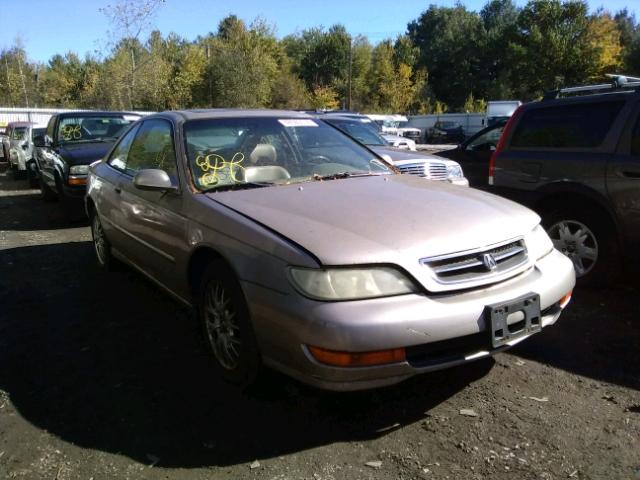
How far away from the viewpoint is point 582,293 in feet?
15.6

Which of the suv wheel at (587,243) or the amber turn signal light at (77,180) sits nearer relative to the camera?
the suv wheel at (587,243)

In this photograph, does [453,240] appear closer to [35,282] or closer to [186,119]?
[186,119]

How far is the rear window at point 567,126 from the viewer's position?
15.5ft

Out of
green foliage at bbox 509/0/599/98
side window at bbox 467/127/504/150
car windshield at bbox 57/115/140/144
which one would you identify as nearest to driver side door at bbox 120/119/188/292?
car windshield at bbox 57/115/140/144

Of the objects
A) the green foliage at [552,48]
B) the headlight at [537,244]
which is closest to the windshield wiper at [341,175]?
the headlight at [537,244]

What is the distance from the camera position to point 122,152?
5090mm

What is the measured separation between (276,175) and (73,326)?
1995 mm

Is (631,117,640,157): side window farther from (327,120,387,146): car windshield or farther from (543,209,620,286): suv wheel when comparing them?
(327,120,387,146): car windshield

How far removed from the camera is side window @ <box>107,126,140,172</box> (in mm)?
4930

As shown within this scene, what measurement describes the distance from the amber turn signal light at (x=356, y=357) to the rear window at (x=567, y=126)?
3.35 metres

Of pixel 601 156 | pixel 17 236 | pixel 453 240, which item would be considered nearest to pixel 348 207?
pixel 453 240

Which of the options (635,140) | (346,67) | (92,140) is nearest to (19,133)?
(92,140)

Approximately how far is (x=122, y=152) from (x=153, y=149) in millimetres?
937

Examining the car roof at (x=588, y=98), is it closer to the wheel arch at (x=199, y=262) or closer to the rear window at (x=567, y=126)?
the rear window at (x=567, y=126)
